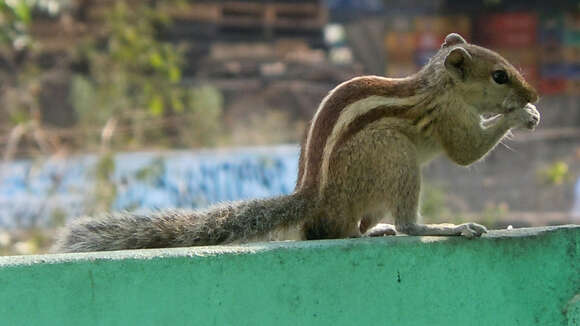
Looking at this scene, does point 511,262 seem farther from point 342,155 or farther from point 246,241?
point 246,241

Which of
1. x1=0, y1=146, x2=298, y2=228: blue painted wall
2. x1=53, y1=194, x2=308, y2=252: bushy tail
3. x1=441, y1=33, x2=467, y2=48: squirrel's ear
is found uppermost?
x1=441, y1=33, x2=467, y2=48: squirrel's ear

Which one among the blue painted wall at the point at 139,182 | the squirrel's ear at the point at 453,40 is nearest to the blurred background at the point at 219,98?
the blue painted wall at the point at 139,182

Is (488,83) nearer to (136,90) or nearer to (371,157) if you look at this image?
(371,157)

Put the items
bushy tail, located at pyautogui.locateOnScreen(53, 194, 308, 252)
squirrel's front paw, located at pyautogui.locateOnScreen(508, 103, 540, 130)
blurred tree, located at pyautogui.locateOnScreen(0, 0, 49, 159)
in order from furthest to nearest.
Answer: blurred tree, located at pyautogui.locateOnScreen(0, 0, 49, 159)
squirrel's front paw, located at pyautogui.locateOnScreen(508, 103, 540, 130)
bushy tail, located at pyautogui.locateOnScreen(53, 194, 308, 252)

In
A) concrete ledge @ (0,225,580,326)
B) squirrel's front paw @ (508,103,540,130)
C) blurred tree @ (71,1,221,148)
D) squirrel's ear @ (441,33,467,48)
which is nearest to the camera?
concrete ledge @ (0,225,580,326)

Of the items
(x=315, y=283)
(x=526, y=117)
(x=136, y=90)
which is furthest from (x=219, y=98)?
(x=315, y=283)

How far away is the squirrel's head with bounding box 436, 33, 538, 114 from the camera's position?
8.89 feet

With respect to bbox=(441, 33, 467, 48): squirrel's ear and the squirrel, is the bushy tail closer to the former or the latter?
the squirrel

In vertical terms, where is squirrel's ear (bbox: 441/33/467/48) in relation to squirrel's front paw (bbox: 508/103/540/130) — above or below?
above

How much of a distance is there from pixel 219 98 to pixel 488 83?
7301 mm

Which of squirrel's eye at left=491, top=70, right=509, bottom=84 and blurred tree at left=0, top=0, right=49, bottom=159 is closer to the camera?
squirrel's eye at left=491, top=70, right=509, bottom=84

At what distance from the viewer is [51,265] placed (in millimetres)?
1880

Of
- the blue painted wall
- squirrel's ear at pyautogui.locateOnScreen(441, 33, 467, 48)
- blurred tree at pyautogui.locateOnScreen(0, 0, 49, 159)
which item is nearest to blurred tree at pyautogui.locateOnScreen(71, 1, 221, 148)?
the blue painted wall

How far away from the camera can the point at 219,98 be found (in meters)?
9.84
